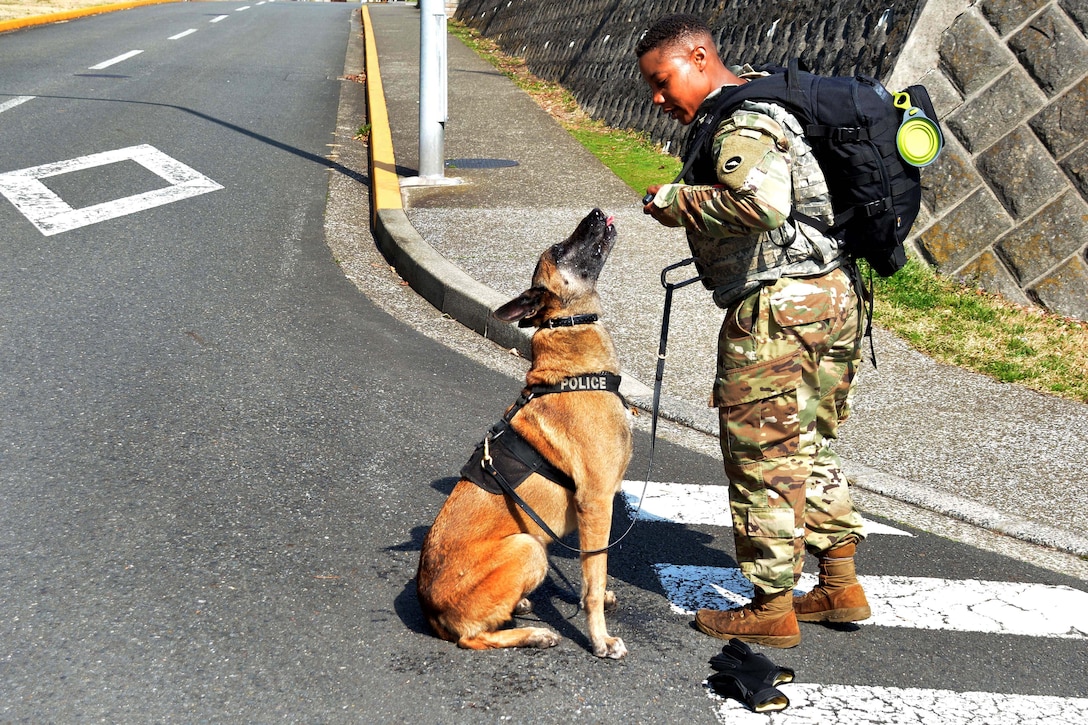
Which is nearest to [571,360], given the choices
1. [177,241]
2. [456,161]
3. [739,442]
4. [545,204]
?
[739,442]

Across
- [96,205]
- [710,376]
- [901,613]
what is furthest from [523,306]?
[96,205]

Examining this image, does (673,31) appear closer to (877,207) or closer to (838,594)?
(877,207)

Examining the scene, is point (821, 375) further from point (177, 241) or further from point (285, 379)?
point (177, 241)

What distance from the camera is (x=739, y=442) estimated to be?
3.12 metres

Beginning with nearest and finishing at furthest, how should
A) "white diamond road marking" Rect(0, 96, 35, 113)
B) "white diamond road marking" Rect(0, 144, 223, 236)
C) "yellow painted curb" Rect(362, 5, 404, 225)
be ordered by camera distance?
"white diamond road marking" Rect(0, 144, 223, 236)
"yellow painted curb" Rect(362, 5, 404, 225)
"white diamond road marking" Rect(0, 96, 35, 113)

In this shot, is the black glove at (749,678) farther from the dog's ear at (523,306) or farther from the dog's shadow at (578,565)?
the dog's ear at (523,306)

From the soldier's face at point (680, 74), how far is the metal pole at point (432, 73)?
611cm

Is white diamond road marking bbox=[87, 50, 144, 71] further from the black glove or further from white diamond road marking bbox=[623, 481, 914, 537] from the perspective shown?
the black glove

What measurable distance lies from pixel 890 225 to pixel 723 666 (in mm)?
1449

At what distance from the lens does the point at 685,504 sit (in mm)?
4355

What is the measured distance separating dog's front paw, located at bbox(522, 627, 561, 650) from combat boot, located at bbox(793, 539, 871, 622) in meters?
0.88

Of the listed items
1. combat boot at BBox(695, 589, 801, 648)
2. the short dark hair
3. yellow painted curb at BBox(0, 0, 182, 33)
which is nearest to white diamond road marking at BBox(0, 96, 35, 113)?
yellow painted curb at BBox(0, 0, 182, 33)

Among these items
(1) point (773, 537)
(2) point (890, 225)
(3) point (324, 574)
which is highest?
(2) point (890, 225)

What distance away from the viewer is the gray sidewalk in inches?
178
